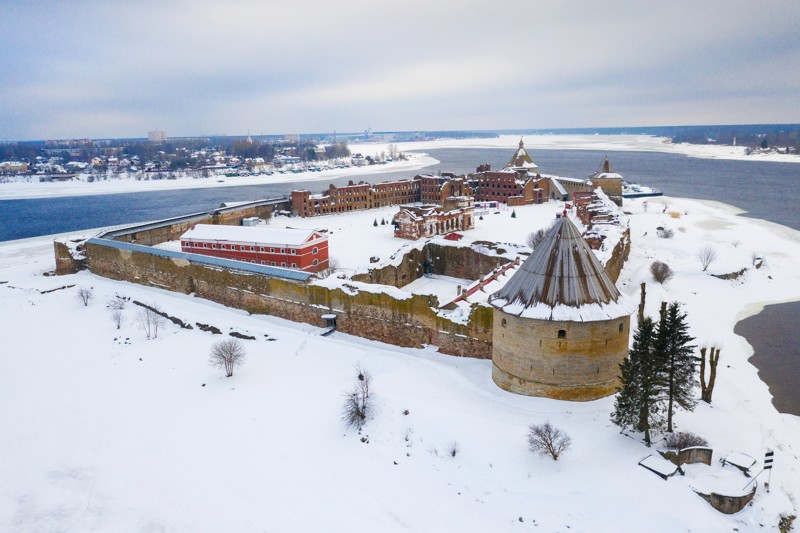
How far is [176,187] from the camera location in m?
98.5

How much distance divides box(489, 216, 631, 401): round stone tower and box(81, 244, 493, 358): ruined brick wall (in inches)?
98.7

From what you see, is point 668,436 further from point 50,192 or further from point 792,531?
point 50,192

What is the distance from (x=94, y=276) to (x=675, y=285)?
32041mm

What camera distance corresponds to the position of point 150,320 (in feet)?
78.5

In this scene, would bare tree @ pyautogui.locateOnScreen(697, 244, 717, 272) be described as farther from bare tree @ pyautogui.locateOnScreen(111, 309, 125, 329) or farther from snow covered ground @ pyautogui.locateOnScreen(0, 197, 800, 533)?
bare tree @ pyautogui.locateOnScreen(111, 309, 125, 329)

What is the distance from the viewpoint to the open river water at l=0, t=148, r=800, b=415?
21969mm

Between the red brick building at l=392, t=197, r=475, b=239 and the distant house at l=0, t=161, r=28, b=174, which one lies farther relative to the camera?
the distant house at l=0, t=161, r=28, b=174

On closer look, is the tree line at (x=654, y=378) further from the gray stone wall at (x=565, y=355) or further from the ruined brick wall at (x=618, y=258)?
the ruined brick wall at (x=618, y=258)

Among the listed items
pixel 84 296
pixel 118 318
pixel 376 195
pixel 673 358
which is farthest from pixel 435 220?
pixel 673 358

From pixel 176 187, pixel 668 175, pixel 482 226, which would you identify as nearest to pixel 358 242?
pixel 482 226

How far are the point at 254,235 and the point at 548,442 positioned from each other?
26.0m

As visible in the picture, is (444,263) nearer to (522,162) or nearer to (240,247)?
(240,247)

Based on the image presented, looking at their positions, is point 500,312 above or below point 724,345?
above

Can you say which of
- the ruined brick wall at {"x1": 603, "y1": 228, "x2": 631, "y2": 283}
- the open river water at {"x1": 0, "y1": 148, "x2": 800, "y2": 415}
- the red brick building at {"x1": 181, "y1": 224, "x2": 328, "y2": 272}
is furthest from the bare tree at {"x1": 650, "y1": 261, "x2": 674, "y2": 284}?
the red brick building at {"x1": 181, "y1": 224, "x2": 328, "y2": 272}
